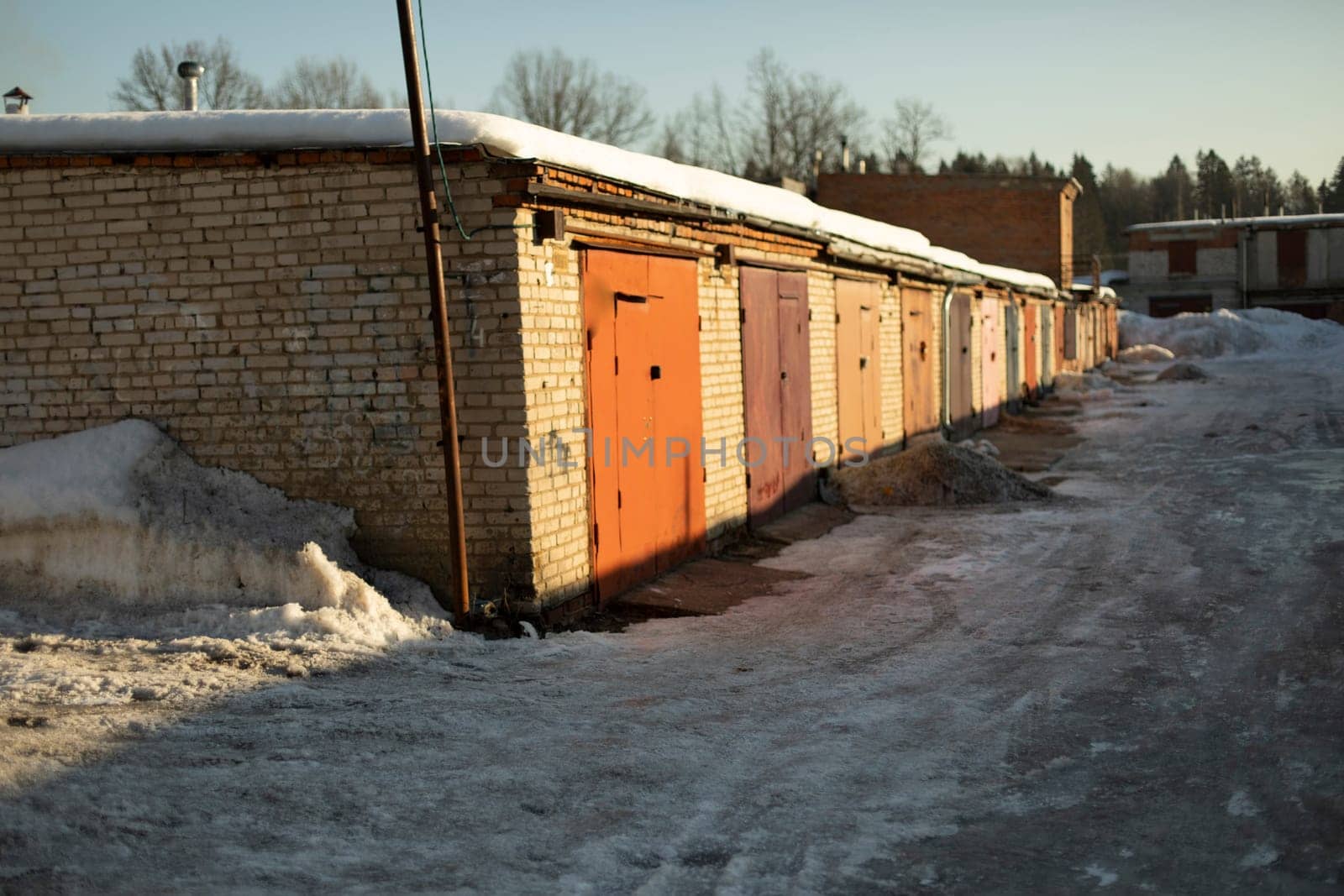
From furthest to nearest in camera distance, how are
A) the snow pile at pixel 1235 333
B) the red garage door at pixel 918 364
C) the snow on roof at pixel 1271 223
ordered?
the snow on roof at pixel 1271 223 < the snow pile at pixel 1235 333 < the red garage door at pixel 918 364

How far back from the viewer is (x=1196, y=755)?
16.7 ft

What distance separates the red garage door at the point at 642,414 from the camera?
27.0 ft

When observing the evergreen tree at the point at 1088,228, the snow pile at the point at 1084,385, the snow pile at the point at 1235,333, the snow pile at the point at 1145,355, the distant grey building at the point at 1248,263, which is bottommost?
the snow pile at the point at 1084,385

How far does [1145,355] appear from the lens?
48.6 m

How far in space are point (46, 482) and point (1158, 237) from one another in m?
61.9

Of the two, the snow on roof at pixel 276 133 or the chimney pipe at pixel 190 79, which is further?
the chimney pipe at pixel 190 79

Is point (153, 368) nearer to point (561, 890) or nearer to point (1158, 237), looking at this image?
point (561, 890)

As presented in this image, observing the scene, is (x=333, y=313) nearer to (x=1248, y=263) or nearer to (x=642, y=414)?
(x=642, y=414)

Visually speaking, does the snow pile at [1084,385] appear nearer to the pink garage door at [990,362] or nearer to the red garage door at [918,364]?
the pink garage door at [990,362]

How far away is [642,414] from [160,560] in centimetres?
336

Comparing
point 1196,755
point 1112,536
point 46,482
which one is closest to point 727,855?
point 1196,755

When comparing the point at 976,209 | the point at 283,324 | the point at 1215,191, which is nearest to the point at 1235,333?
the point at 976,209

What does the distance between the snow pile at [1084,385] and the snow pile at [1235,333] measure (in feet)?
54.6

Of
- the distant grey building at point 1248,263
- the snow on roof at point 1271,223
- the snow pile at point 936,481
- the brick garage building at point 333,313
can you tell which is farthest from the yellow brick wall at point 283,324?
the distant grey building at point 1248,263
